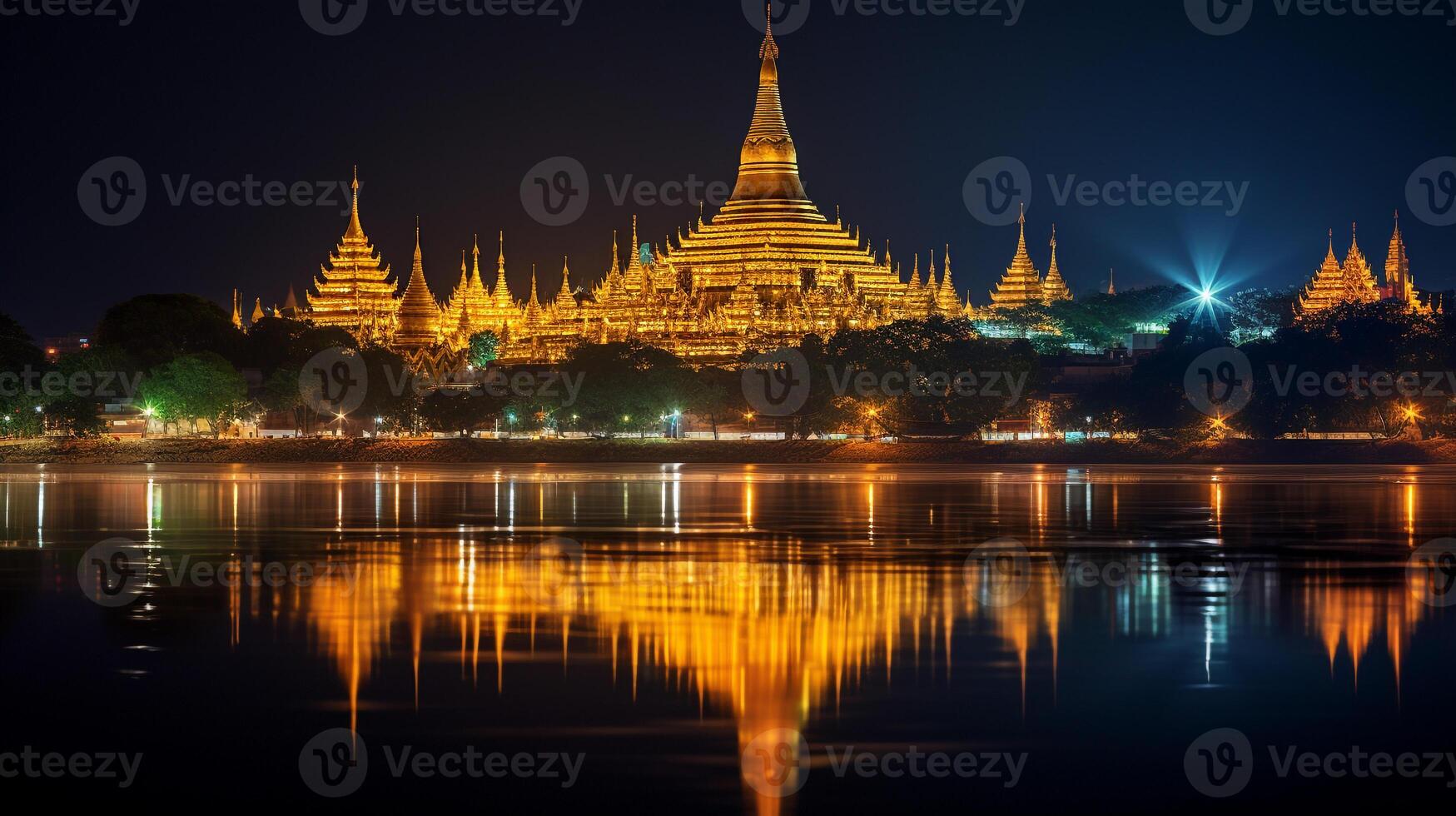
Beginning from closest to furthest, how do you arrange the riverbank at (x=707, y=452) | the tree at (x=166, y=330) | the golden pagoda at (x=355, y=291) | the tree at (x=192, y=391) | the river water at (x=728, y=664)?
the river water at (x=728, y=664) → the riverbank at (x=707, y=452) → the tree at (x=192, y=391) → the tree at (x=166, y=330) → the golden pagoda at (x=355, y=291)

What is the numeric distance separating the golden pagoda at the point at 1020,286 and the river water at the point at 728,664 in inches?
3891

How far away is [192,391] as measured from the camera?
95.5m

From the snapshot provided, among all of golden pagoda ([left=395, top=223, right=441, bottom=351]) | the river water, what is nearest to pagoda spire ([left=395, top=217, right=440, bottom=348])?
golden pagoda ([left=395, top=223, right=441, bottom=351])

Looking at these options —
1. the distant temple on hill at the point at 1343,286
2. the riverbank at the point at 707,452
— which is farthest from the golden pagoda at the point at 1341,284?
the riverbank at the point at 707,452

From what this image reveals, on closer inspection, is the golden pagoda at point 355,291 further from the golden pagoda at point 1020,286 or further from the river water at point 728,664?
the river water at point 728,664

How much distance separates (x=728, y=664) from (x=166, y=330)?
320 ft

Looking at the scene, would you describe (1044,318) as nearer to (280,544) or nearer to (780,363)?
(780,363)

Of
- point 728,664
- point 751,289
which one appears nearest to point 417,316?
point 751,289

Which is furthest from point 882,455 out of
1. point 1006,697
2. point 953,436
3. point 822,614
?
point 1006,697

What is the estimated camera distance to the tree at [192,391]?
95625mm

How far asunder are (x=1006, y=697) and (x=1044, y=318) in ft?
379

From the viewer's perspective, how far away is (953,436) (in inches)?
3509

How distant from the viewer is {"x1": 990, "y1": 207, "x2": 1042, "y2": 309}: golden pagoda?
5620 inches

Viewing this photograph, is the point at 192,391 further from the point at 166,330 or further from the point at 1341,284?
the point at 1341,284
